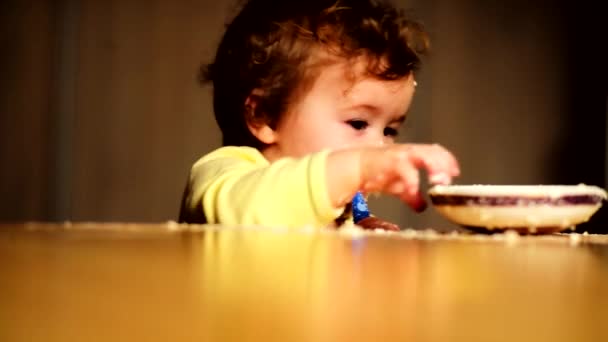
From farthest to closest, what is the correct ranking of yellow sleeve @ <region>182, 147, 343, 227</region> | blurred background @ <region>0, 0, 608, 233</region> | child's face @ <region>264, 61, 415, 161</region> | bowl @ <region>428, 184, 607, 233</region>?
blurred background @ <region>0, 0, 608, 233</region>, child's face @ <region>264, 61, 415, 161</region>, yellow sleeve @ <region>182, 147, 343, 227</region>, bowl @ <region>428, 184, 607, 233</region>

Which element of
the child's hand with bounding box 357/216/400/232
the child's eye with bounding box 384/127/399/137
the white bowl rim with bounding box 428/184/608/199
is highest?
the child's eye with bounding box 384/127/399/137

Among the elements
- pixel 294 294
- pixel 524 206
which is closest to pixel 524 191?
pixel 524 206

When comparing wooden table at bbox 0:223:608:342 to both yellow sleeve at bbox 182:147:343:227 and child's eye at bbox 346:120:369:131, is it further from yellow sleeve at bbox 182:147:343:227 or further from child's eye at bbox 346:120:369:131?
child's eye at bbox 346:120:369:131

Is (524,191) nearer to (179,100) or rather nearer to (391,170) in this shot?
(391,170)

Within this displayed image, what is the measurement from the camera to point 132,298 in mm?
223

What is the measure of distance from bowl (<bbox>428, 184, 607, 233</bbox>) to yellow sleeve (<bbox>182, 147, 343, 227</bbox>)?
6.8 inches

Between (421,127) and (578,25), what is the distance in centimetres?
76

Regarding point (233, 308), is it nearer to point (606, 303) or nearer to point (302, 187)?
point (606, 303)

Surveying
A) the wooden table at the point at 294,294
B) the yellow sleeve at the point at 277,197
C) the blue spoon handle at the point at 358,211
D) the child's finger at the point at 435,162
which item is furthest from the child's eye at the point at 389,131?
the wooden table at the point at 294,294

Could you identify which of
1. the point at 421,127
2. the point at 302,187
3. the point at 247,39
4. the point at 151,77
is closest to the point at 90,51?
the point at 151,77

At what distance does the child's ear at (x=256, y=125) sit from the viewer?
1.34m

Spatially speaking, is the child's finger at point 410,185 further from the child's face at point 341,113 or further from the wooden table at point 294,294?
the child's face at point 341,113

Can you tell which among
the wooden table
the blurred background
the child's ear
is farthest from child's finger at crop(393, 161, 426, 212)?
the blurred background

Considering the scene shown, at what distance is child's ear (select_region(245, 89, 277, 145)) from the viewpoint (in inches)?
52.7
